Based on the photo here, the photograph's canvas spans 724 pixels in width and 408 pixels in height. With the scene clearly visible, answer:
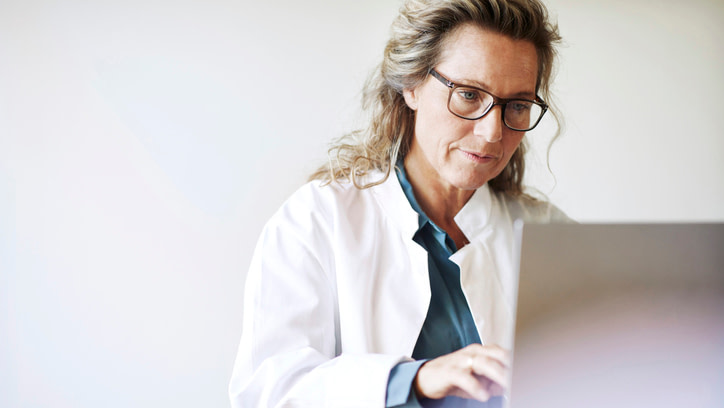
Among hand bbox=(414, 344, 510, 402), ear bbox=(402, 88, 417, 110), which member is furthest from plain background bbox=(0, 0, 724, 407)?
hand bbox=(414, 344, 510, 402)

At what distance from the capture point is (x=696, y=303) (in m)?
0.64

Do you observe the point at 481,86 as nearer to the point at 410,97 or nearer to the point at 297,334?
the point at 410,97

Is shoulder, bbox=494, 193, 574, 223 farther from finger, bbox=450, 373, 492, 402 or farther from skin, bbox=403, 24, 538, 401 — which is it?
finger, bbox=450, 373, 492, 402

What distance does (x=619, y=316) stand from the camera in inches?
24.1

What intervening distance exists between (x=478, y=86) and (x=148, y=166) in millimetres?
882

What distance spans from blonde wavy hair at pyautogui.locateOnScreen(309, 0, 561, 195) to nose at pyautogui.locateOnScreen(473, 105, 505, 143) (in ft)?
0.54

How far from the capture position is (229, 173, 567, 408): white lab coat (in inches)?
36.9

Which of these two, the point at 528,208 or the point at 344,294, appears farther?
the point at 528,208

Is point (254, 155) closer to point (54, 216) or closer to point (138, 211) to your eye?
point (138, 211)

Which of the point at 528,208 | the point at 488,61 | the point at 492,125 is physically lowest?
the point at 528,208

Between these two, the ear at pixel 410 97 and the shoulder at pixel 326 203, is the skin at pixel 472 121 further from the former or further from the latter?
the shoulder at pixel 326 203

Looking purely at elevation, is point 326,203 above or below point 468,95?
below

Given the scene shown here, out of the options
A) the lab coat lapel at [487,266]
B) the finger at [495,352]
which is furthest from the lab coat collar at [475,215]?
the finger at [495,352]

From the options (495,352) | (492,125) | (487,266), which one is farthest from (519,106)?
(495,352)
